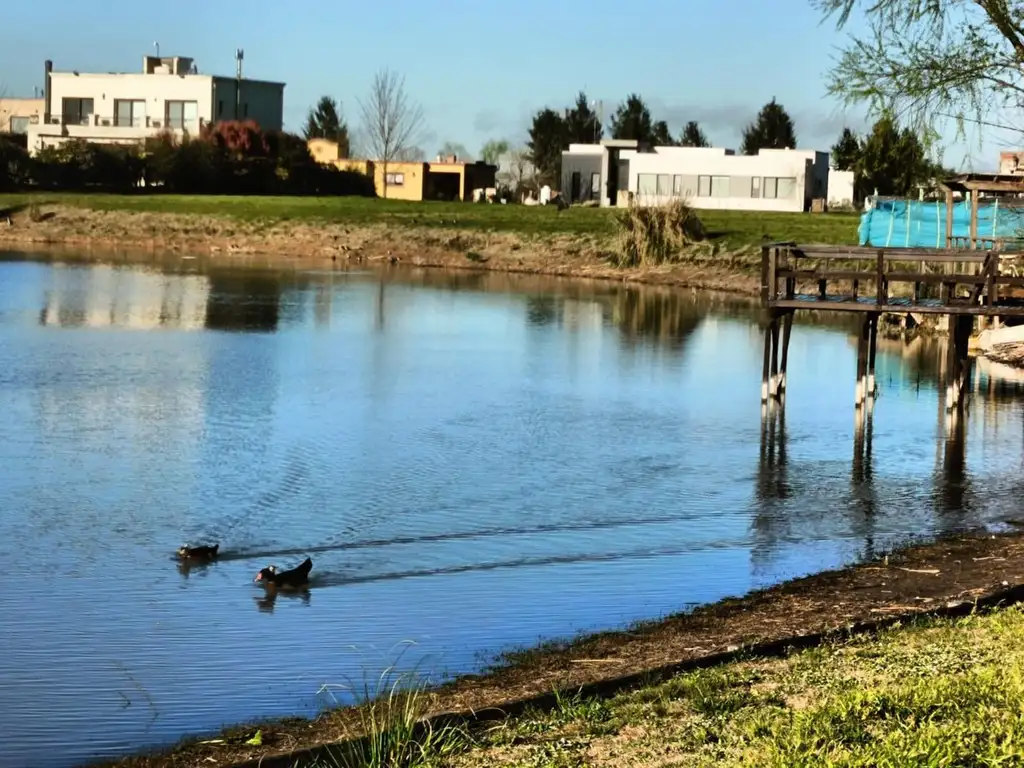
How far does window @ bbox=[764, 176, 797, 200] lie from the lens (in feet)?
297

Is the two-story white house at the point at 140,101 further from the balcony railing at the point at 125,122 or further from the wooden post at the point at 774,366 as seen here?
the wooden post at the point at 774,366

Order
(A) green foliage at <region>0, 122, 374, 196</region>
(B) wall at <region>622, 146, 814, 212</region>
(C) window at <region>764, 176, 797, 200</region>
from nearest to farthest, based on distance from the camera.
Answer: (A) green foliage at <region>0, 122, 374, 196</region> → (B) wall at <region>622, 146, 814, 212</region> → (C) window at <region>764, 176, 797, 200</region>

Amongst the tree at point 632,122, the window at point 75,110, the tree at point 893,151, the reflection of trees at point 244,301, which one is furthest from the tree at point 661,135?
the tree at point 893,151

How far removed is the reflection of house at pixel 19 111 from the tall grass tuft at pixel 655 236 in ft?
218

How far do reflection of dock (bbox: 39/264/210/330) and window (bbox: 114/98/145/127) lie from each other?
163ft

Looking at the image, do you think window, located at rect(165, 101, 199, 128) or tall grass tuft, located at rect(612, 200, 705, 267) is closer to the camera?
tall grass tuft, located at rect(612, 200, 705, 267)

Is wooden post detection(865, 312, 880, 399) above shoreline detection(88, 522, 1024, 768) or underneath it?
above

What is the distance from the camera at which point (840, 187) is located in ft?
325

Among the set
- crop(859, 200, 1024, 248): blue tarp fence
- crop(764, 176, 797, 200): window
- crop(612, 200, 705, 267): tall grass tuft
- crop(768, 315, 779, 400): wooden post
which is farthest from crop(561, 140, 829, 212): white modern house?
crop(768, 315, 779, 400): wooden post

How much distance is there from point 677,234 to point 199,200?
29547 mm

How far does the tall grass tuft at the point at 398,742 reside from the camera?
25.4 feet

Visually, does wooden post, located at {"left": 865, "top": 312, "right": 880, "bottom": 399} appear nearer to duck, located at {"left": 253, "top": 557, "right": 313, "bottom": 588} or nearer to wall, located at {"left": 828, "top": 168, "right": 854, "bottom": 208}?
duck, located at {"left": 253, "top": 557, "right": 313, "bottom": 588}

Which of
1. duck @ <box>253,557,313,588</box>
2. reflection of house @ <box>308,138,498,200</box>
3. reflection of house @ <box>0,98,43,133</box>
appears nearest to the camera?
duck @ <box>253,557,313,588</box>

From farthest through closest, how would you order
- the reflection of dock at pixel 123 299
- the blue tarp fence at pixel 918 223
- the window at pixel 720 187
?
the window at pixel 720 187 → the blue tarp fence at pixel 918 223 → the reflection of dock at pixel 123 299
